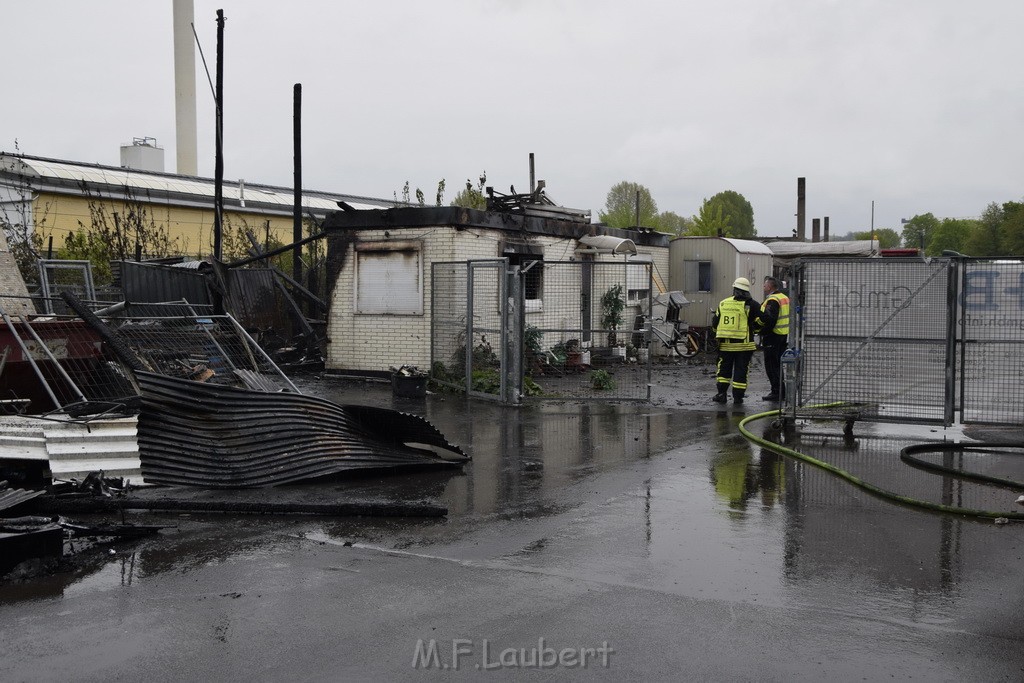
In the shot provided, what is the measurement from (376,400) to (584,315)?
21.6ft

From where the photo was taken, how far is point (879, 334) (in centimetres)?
1102

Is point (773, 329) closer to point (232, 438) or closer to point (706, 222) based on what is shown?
point (232, 438)

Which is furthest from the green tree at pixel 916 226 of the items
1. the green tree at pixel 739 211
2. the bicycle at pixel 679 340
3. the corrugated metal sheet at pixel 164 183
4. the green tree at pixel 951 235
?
the bicycle at pixel 679 340

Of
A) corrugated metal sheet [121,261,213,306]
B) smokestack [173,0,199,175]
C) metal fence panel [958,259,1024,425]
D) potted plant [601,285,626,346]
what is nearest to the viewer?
metal fence panel [958,259,1024,425]

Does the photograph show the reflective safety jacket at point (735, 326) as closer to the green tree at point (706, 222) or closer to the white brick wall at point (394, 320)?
the white brick wall at point (394, 320)

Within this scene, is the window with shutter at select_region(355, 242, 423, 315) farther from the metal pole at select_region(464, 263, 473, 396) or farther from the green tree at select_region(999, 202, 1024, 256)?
the green tree at select_region(999, 202, 1024, 256)

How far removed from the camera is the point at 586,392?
1558cm

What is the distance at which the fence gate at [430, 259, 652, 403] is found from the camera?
14109 millimetres

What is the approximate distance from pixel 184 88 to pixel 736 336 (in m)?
35.4

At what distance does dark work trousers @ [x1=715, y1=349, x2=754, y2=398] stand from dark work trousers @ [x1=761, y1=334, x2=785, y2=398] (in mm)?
466

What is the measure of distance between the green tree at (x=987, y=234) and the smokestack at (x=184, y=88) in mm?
38479

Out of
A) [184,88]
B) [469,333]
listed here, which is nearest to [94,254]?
[469,333]

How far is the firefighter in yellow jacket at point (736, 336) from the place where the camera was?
13.7 m

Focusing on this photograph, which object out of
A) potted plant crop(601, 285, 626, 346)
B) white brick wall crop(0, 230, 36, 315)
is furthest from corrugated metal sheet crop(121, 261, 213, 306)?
potted plant crop(601, 285, 626, 346)
